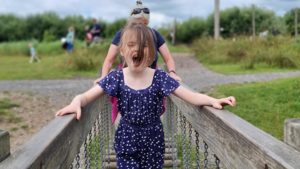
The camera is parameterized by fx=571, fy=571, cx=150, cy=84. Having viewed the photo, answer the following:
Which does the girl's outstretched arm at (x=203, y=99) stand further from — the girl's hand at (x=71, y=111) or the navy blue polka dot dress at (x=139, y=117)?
the girl's hand at (x=71, y=111)

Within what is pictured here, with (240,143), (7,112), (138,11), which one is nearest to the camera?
(240,143)

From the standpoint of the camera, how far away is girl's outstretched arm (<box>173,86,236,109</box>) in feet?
10.3

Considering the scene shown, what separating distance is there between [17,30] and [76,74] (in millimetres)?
42472

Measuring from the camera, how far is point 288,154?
197 centimetres

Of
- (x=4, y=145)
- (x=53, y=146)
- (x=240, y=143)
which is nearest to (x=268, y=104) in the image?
(x=240, y=143)

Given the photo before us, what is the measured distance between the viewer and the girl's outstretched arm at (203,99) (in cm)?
315

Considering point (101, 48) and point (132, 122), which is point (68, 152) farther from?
point (101, 48)

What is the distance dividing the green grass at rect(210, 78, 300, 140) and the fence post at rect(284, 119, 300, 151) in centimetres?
581

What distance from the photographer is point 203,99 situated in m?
3.31

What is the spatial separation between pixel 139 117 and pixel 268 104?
6.81 m

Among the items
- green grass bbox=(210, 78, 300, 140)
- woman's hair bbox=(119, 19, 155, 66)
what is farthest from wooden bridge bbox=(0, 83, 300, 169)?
green grass bbox=(210, 78, 300, 140)

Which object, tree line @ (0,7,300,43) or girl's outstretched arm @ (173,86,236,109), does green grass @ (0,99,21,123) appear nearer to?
girl's outstretched arm @ (173,86,236,109)

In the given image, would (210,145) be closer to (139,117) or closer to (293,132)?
(139,117)

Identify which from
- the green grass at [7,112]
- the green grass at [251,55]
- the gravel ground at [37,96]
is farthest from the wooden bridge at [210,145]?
the green grass at [251,55]
